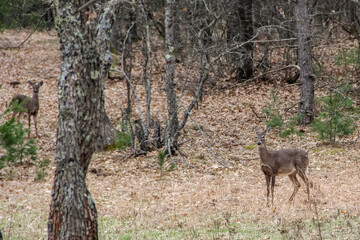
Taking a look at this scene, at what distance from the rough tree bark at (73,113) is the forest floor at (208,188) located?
80.0 inches

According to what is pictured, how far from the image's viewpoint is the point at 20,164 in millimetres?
13258

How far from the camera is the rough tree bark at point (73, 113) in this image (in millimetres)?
5141

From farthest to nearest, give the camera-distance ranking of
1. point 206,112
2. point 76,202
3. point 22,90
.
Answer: point 22,90, point 206,112, point 76,202

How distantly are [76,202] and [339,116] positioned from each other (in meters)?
9.90

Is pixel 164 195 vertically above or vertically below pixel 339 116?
below

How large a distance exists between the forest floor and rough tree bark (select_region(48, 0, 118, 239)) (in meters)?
2.03

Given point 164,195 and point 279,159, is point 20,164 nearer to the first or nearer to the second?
point 164,195

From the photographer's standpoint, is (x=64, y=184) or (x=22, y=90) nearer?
(x=64, y=184)

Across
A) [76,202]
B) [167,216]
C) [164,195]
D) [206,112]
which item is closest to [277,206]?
[167,216]

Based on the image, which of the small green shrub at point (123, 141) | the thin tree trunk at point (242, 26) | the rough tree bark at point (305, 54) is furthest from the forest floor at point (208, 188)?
the thin tree trunk at point (242, 26)

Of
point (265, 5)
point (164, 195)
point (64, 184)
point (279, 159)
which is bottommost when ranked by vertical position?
point (164, 195)

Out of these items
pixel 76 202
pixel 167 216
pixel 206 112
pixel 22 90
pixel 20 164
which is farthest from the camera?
pixel 22 90

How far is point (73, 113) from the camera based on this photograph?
516cm

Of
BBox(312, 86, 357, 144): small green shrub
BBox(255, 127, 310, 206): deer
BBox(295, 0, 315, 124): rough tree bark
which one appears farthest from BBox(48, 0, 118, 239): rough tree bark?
BBox(295, 0, 315, 124): rough tree bark
